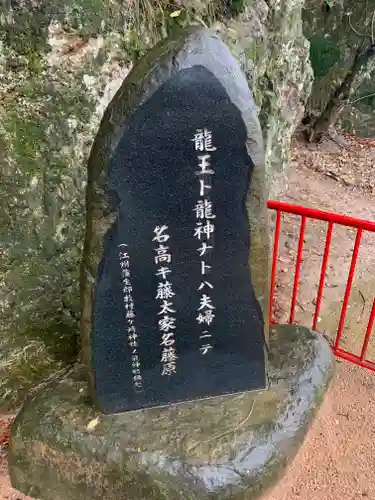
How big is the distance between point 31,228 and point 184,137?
137cm

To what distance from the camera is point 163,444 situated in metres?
2.72

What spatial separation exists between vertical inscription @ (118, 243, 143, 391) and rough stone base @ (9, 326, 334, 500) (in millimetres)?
230

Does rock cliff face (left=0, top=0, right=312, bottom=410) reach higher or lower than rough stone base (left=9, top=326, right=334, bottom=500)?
higher

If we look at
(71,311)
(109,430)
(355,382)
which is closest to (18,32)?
(71,311)

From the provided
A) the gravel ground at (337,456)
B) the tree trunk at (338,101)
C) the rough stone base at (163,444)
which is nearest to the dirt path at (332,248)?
the tree trunk at (338,101)

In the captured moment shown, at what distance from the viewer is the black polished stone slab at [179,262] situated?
2244mm

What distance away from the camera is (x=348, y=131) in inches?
350

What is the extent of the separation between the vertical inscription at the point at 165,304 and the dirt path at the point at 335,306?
929 mm

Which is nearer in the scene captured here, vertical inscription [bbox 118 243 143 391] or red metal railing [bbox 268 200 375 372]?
vertical inscription [bbox 118 243 143 391]

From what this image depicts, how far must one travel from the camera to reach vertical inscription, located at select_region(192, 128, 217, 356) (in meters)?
2.32

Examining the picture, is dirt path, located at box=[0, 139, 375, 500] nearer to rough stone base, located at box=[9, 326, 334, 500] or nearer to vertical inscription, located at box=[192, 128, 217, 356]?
rough stone base, located at box=[9, 326, 334, 500]

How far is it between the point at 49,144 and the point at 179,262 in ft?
3.79

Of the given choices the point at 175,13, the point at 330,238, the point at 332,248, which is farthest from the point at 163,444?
the point at 332,248

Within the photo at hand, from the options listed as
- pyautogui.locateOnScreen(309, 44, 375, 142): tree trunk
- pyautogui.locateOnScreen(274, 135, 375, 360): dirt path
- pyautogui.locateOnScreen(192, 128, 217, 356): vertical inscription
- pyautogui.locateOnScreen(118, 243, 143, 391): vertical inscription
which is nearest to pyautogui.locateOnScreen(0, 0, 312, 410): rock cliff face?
pyautogui.locateOnScreen(118, 243, 143, 391): vertical inscription
